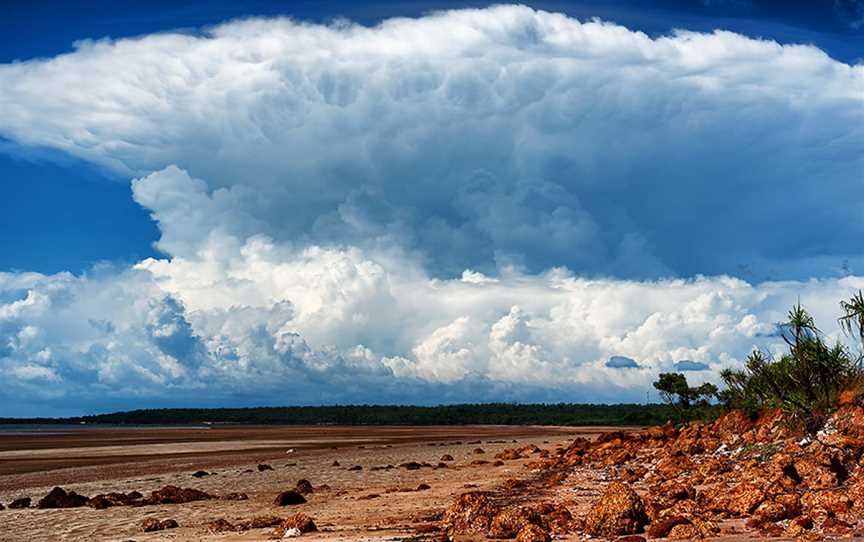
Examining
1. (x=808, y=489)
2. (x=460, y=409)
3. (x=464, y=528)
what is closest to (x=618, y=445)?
(x=808, y=489)

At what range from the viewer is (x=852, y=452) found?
878 inches

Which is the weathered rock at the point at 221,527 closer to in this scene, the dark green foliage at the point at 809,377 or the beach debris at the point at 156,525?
the beach debris at the point at 156,525

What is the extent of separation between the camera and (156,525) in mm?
20969

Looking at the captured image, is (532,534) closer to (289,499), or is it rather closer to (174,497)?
(289,499)

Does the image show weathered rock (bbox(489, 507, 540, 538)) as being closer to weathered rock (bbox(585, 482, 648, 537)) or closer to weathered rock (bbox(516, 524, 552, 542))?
weathered rock (bbox(516, 524, 552, 542))

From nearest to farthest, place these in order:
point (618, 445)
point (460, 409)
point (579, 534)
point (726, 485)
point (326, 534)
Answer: point (579, 534) → point (326, 534) → point (726, 485) → point (618, 445) → point (460, 409)

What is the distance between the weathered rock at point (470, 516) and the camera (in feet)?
57.7

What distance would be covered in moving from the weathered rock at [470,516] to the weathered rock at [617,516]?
7.25 feet

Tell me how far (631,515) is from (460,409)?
179474mm

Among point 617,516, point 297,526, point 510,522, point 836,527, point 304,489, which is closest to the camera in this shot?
point 836,527

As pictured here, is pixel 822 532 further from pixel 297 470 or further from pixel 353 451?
pixel 353 451

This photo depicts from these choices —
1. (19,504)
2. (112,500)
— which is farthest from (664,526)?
(19,504)

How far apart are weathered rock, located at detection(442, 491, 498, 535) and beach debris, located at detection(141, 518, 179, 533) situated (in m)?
7.62

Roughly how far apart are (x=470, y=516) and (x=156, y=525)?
28.2ft
